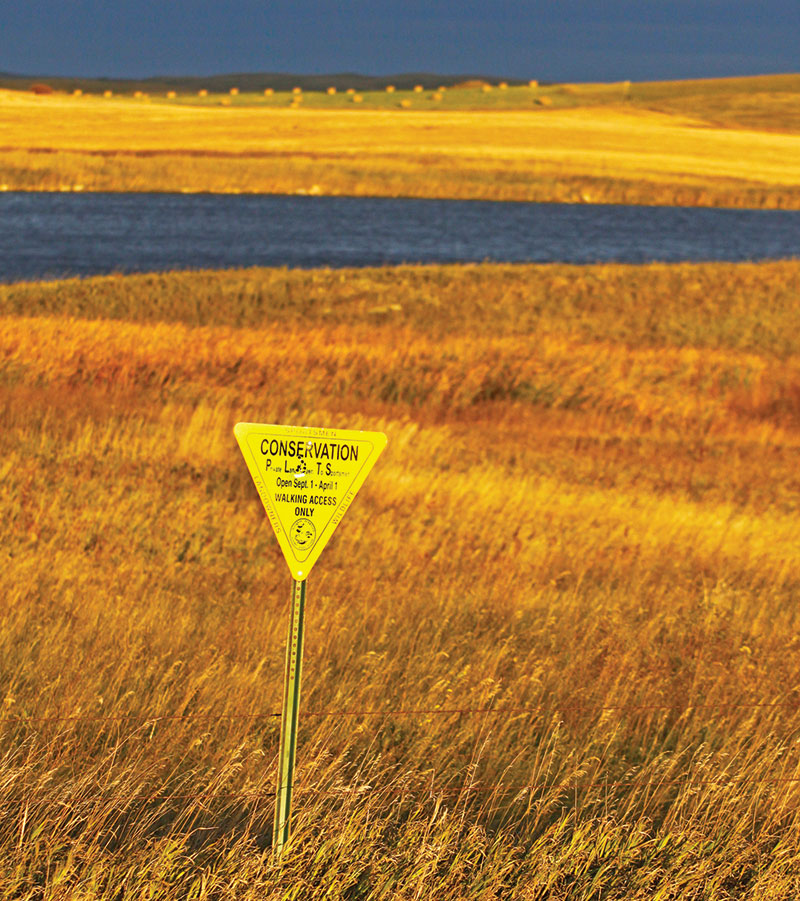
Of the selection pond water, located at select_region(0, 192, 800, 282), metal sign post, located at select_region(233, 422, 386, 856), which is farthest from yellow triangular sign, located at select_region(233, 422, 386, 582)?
pond water, located at select_region(0, 192, 800, 282)

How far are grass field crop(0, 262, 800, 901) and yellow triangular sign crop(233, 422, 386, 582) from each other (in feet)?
3.58

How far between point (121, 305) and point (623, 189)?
2285 inches

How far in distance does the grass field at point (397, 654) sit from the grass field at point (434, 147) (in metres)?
57.6

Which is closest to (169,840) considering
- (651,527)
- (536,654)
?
(536,654)

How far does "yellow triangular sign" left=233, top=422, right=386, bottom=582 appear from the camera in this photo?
3832mm

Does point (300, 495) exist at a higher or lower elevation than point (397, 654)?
higher

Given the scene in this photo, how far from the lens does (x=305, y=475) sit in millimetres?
3918

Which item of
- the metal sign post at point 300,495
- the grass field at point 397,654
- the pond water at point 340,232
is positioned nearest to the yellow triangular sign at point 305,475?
the metal sign post at point 300,495

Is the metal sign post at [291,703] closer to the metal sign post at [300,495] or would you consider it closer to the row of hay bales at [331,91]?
the metal sign post at [300,495]

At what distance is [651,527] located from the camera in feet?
35.6

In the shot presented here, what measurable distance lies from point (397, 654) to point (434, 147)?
292 feet

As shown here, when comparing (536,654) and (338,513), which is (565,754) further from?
(338,513)

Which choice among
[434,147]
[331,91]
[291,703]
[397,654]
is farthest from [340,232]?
[331,91]

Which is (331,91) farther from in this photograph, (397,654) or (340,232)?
(397,654)
